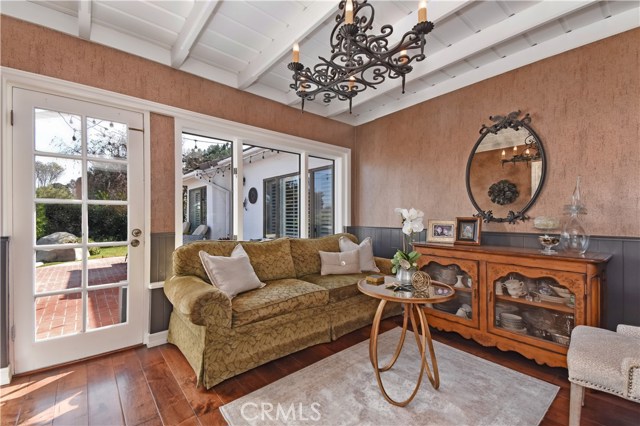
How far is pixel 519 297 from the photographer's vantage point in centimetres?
229

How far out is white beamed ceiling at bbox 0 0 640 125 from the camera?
6.70ft

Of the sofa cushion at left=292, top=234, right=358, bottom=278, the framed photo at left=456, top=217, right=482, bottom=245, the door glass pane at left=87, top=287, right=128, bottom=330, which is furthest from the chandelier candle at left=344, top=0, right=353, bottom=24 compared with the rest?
the door glass pane at left=87, top=287, right=128, bottom=330

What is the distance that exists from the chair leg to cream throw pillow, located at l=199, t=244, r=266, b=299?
2177 millimetres

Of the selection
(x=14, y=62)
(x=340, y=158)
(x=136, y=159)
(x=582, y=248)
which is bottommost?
(x=582, y=248)

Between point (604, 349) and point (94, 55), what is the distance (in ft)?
13.3

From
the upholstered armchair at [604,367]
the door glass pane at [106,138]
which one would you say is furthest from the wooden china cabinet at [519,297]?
the door glass pane at [106,138]

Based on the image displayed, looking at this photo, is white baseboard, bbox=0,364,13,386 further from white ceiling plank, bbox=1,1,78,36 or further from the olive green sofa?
white ceiling plank, bbox=1,1,78,36

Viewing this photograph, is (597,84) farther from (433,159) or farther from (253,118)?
(253,118)

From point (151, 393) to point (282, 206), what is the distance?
3.01 metres

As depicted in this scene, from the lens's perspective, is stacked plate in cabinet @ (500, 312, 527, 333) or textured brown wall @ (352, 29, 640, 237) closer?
textured brown wall @ (352, 29, 640, 237)

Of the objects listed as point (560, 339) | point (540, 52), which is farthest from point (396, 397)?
point (540, 52)

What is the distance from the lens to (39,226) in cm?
213

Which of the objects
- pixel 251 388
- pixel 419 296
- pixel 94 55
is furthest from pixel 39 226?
pixel 419 296

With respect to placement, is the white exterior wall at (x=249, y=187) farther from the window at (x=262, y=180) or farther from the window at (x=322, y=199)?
the window at (x=322, y=199)
